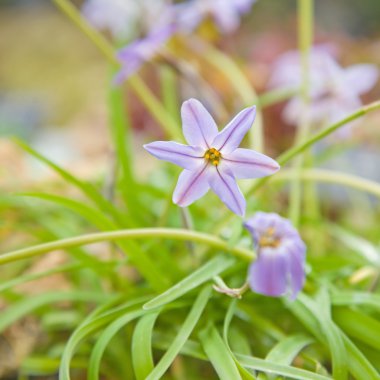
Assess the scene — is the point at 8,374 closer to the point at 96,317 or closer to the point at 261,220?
the point at 96,317

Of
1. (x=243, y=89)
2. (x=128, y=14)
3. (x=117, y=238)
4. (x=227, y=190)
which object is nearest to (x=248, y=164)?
(x=227, y=190)

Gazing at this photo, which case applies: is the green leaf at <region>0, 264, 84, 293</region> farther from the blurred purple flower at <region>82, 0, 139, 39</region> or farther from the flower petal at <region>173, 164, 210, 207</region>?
the blurred purple flower at <region>82, 0, 139, 39</region>

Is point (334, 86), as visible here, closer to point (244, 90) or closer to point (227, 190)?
point (244, 90)

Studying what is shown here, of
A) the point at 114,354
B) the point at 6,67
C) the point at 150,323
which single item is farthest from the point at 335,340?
the point at 6,67

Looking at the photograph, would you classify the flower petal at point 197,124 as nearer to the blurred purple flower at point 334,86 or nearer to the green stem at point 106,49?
the green stem at point 106,49

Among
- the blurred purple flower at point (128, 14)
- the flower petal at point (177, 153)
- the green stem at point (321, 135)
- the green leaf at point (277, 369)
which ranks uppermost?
the blurred purple flower at point (128, 14)

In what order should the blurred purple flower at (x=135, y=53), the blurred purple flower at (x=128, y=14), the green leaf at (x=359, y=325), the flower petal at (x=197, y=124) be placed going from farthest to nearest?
the blurred purple flower at (x=128, y=14)
the blurred purple flower at (x=135, y=53)
the green leaf at (x=359, y=325)
the flower petal at (x=197, y=124)

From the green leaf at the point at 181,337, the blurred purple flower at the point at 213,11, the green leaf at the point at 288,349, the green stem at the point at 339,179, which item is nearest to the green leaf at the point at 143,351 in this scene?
the green leaf at the point at 181,337
